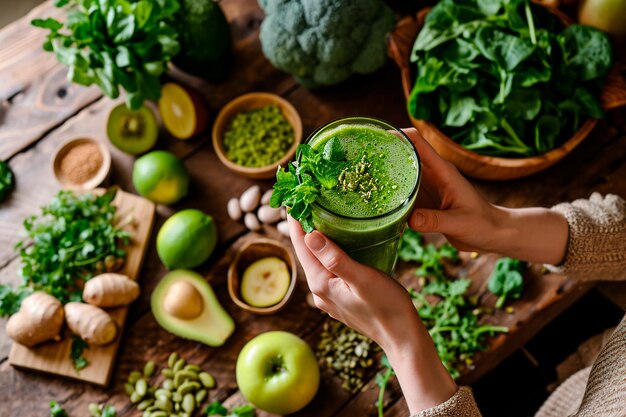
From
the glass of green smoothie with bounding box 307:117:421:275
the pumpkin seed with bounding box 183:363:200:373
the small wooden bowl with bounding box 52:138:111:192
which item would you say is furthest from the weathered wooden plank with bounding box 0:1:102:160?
the glass of green smoothie with bounding box 307:117:421:275

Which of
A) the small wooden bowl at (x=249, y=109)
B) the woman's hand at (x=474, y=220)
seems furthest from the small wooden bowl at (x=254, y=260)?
the woman's hand at (x=474, y=220)

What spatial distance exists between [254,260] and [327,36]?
2.09 ft

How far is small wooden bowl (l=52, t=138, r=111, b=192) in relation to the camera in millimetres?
1599

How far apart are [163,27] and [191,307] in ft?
2.40

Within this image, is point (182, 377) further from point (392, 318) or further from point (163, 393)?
point (392, 318)

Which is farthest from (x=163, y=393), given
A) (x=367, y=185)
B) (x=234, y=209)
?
(x=367, y=185)

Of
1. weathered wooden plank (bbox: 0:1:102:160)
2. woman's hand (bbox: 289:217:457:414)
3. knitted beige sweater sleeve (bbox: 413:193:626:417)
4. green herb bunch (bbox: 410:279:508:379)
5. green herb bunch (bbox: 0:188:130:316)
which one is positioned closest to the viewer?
woman's hand (bbox: 289:217:457:414)

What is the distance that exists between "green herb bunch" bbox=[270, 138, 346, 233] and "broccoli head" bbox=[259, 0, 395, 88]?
27.1 inches

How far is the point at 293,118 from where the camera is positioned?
1.59 meters

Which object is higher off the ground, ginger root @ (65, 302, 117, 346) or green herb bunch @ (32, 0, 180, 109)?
Result: green herb bunch @ (32, 0, 180, 109)

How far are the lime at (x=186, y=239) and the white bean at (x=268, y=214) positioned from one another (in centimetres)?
14

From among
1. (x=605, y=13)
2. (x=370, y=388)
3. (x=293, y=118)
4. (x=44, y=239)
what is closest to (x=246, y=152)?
(x=293, y=118)

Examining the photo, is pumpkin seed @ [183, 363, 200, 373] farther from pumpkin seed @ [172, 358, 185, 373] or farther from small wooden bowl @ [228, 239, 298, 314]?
small wooden bowl @ [228, 239, 298, 314]

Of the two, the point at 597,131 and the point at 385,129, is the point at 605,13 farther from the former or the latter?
the point at 385,129
